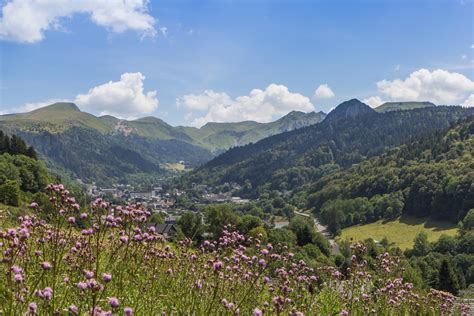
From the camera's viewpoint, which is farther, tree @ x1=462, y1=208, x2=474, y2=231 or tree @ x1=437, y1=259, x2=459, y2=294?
tree @ x1=462, y1=208, x2=474, y2=231

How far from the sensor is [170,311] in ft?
20.1

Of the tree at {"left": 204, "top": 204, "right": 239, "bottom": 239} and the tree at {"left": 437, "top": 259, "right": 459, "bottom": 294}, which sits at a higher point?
the tree at {"left": 204, "top": 204, "right": 239, "bottom": 239}

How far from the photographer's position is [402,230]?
5453 inches

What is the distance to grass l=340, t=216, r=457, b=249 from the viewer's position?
127m

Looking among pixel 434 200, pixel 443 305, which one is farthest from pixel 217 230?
pixel 434 200

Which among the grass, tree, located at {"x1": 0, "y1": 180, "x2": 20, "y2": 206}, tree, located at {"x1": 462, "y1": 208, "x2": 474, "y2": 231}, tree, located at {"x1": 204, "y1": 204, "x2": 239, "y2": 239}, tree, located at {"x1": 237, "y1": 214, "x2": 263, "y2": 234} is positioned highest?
tree, located at {"x1": 0, "y1": 180, "x2": 20, "y2": 206}

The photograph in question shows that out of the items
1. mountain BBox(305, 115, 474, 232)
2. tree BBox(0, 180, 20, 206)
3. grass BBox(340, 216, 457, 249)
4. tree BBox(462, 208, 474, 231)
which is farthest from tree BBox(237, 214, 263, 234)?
mountain BBox(305, 115, 474, 232)

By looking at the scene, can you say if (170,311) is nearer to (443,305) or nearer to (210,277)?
(210,277)

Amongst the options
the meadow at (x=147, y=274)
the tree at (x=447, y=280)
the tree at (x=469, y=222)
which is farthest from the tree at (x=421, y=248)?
the meadow at (x=147, y=274)

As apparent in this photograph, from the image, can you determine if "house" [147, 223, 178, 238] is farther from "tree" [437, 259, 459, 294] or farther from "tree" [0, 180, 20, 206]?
"tree" [437, 259, 459, 294]

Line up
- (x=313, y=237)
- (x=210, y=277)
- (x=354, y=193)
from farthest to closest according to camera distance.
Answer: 1. (x=354, y=193)
2. (x=313, y=237)
3. (x=210, y=277)

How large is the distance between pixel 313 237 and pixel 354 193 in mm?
113926

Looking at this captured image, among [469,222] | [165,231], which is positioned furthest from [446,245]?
[165,231]

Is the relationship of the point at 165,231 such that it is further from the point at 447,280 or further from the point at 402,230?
the point at 402,230
